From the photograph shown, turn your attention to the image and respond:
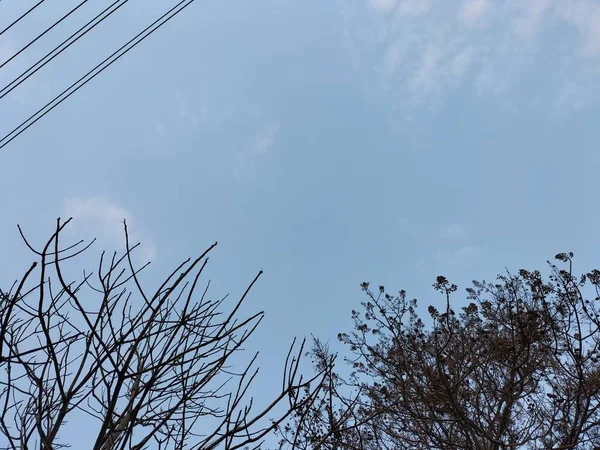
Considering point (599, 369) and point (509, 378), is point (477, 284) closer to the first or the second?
point (509, 378)

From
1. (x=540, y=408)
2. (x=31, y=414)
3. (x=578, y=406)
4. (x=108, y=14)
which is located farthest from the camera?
(x=540, y=408)

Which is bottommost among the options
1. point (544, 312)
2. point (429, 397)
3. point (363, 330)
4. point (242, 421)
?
point (242, 421)

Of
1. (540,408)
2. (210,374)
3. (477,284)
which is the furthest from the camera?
(477,284)

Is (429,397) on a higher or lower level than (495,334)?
lower

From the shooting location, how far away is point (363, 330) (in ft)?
22.8

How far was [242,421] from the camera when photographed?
228cm

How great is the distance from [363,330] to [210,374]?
14.8 ft

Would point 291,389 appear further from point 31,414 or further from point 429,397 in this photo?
point 429,397

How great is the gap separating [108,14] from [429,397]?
5223mm

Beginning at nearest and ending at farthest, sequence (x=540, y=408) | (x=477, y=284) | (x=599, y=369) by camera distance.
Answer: (x=599, y=369) < (x=540, y=408) < (x=477, y=284)

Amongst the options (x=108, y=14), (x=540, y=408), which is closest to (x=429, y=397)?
(x=540, y=408)

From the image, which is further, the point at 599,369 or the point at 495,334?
the point at 495,334

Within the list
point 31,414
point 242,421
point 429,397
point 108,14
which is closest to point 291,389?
point 242,421

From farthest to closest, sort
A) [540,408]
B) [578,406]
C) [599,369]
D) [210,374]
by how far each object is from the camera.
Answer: [540,408]
[599,369]
[578,406]
[210,374]
